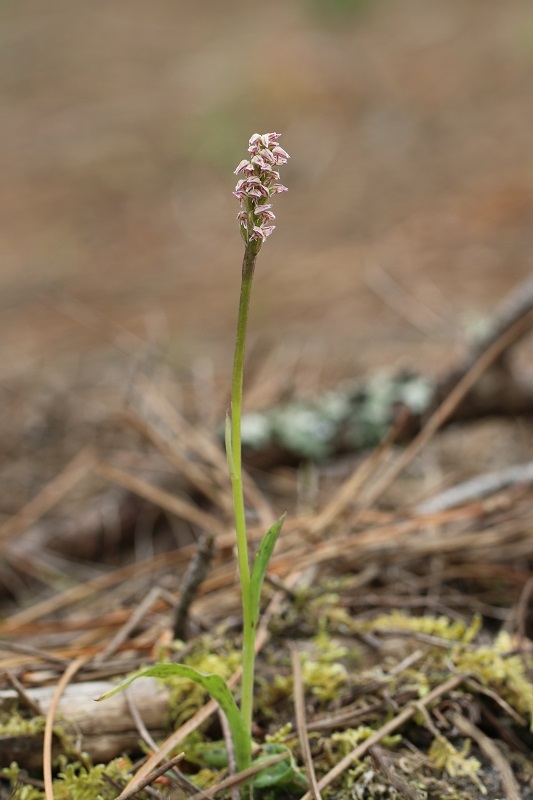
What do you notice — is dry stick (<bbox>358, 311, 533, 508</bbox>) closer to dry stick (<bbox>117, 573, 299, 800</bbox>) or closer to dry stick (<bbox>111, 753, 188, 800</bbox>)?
dry stick (<bbox>117, 573, 299, 800</bbox>)

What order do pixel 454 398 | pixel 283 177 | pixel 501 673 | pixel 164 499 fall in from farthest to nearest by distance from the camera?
1. pixel 283 177
2. pixel 164 499
3. pixel 454 398
4. pixel 501 673

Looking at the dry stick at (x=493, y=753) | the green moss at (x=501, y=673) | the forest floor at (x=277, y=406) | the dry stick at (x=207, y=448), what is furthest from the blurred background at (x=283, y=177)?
the dry stick at (x=493, y=753)

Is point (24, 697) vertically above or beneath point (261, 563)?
beneath

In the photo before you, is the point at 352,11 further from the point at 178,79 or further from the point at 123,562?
the point at 123,562

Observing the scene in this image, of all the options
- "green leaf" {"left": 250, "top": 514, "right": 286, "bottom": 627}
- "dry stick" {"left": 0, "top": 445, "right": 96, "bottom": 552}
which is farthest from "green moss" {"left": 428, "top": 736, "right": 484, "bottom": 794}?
"dry stick" {"left": 0, "top": 445, "right": 96, "bottom": 552}

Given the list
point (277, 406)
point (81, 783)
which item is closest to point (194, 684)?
point (81, 783)

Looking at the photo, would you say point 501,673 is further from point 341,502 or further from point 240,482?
point 341,502

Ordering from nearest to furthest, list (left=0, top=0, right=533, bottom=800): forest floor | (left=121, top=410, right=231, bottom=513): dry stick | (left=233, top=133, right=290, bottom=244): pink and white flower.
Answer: (left=233, top=133, right=290, bottom=244): pink and white flower
(left=0, top=0, right=533, bottom=800): forest floor
(left=121, top=410, right=231, bottom=513): dry stick
